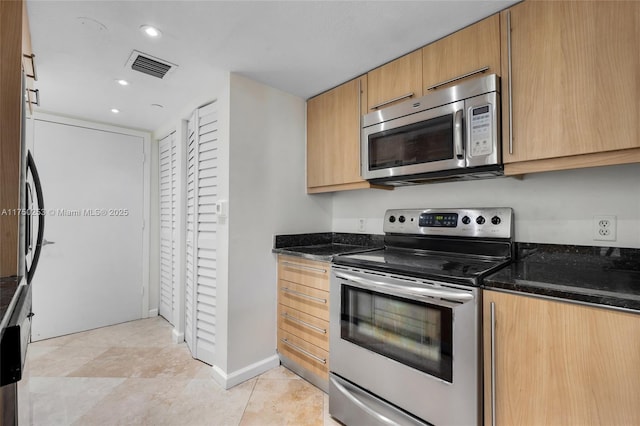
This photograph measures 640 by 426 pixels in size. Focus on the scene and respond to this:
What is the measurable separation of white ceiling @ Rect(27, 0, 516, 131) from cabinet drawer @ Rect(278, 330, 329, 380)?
1.97 meters

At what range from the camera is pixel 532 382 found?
113 centimetres

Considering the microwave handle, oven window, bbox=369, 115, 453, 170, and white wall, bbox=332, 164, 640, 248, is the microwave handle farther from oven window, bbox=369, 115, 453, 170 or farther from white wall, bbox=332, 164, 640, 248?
white wall, bbox=332, 164, 640, 248

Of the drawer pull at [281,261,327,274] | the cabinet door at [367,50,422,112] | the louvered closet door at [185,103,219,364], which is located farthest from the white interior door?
the cabinet door at [367,50,422,112]

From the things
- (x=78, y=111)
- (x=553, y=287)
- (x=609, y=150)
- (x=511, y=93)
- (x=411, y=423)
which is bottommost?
(x=411, y=423)

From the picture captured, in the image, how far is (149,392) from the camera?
2014 mm

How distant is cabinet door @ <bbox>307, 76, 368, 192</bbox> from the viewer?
7.24 ft

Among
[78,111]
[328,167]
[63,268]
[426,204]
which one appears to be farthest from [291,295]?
[78,111]

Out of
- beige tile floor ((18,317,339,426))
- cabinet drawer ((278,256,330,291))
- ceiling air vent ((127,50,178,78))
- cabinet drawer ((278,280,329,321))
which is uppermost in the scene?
ceiling air vent ((127,50,178,78))

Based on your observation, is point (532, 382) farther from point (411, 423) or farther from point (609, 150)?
point (609, 150)

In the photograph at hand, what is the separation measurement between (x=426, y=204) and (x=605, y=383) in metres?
1.33

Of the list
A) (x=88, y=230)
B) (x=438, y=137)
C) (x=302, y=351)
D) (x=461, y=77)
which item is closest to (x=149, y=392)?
(x=302, y=351)

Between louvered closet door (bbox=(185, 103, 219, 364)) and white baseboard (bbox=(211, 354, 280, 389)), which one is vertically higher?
louvered closet door (bbox=(185, 103, 219, 364))

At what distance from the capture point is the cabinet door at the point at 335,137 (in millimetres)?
2207

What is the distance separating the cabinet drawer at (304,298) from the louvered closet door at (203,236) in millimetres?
545
